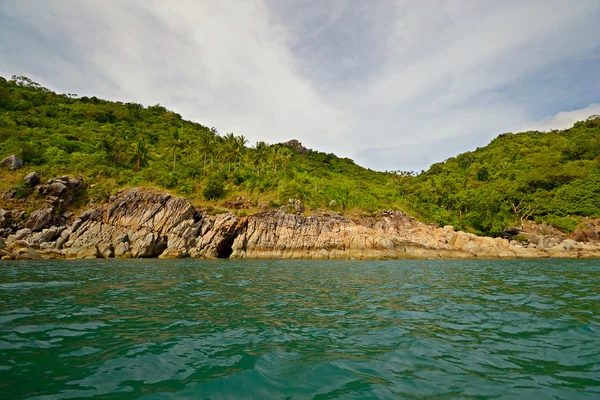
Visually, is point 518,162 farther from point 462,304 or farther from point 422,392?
point 422,392

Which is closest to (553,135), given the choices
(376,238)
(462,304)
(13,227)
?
(376,238)

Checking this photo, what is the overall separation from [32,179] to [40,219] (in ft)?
31.2

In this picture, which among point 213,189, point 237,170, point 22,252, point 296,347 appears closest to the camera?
point 296,347

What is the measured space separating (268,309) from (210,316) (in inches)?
72.2

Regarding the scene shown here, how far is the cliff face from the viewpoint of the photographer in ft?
129

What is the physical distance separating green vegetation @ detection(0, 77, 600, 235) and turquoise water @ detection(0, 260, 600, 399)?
45121mm

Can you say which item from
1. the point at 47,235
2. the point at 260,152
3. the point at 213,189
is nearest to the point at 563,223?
the point at 260,152

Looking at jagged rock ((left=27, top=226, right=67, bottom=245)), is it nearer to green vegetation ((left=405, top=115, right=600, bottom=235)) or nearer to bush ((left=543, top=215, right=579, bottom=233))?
green vegetation ((left=405, top=115, right=600, bottom=235))

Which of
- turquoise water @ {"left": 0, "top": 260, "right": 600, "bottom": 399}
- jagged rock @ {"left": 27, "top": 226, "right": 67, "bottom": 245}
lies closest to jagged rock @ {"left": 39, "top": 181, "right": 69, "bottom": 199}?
jagged rock @ {"left": 27, "top": 226, "right": 67, "bottom": 245}

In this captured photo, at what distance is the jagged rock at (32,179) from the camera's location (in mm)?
43425

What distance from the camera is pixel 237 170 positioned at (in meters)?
64.8

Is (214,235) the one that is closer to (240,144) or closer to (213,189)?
(213,189)

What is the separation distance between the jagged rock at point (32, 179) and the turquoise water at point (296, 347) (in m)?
44.3

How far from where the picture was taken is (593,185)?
223 feet
